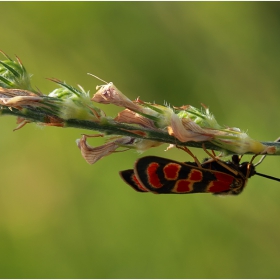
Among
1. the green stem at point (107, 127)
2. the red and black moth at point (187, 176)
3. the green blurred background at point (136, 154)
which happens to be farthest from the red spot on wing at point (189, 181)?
the green blurred background at point (136, 154)

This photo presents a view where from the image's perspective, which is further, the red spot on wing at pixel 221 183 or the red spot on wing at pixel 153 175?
the red spot on wing at pixel 221 183

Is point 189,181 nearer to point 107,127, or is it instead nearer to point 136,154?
point 107,127

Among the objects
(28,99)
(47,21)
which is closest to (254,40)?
(47,21)

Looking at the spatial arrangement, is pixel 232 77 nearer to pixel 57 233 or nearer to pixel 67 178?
pixel 67 178

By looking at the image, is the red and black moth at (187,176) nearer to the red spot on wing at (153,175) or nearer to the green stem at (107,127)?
the red spot on wing at (153,175)

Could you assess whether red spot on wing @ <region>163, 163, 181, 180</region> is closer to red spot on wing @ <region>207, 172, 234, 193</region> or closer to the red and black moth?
the red and black moth

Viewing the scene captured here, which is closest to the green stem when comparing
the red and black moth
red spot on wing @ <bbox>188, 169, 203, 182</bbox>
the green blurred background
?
the red and black moth
